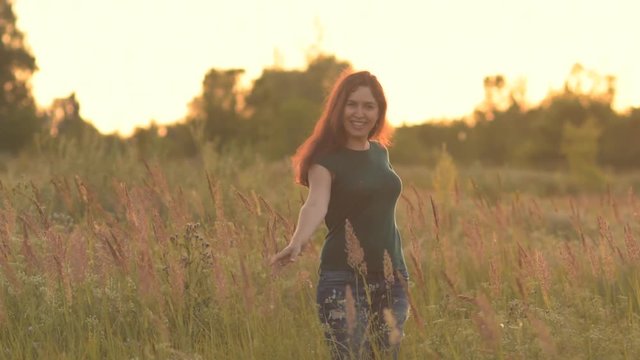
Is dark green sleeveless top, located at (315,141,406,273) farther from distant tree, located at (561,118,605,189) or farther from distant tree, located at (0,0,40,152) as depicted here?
distant tree, located at (0,0,40,152)

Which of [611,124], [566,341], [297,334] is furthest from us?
[611,124]

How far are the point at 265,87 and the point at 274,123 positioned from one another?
2.22m

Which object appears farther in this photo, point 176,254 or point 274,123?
point 274,123

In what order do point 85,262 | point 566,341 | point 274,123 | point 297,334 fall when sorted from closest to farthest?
point 566,341, point 85,262, point 297,334, point 274,123

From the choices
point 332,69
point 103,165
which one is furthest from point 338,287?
point 332,69

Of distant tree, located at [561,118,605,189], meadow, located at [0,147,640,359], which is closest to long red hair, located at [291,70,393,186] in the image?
meadow, located at [0,147,640,359]

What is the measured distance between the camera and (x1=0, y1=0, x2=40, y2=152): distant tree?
3164 centimetres

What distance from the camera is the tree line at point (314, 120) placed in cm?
2850

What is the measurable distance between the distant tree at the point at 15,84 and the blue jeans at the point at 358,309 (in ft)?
98.0

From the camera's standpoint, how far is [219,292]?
159 inches

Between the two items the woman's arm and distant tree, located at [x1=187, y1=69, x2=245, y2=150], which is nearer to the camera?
→ the woman's arm

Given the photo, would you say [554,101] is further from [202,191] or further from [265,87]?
[202,191]

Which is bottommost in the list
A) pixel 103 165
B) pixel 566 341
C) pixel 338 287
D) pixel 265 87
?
pixel 566 341

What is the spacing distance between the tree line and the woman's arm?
236 inches
